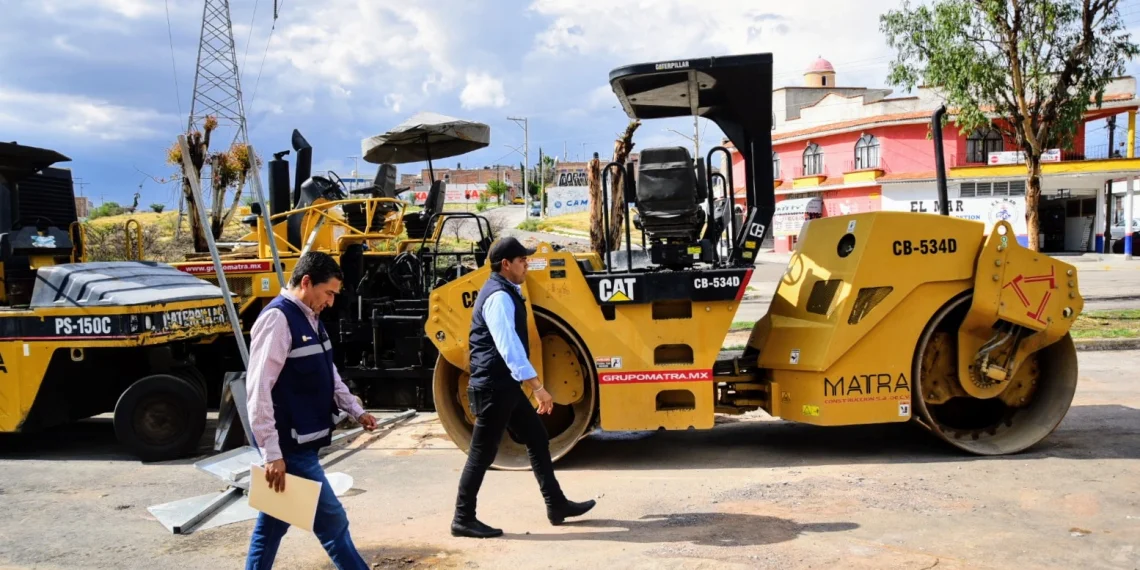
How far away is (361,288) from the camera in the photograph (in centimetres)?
838

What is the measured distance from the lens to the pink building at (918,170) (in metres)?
36.3

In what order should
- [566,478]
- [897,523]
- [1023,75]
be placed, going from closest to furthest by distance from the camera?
[897,523]
[566,478]
[1023,75]

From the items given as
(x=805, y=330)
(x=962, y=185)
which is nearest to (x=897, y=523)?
(x=805, y=330)

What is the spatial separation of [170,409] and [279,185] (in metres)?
2.99

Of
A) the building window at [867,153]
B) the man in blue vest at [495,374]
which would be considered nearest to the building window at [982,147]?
the building window at [867,153]

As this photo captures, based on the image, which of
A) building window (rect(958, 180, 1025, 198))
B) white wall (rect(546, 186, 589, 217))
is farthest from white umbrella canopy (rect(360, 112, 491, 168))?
white wall (rect(546, 186, 589, 217))

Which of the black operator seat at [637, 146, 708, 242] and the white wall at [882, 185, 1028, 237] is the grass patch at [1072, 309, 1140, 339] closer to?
the black operator seat at [637, 146, 708, 242]

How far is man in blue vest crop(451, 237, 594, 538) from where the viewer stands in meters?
4.81

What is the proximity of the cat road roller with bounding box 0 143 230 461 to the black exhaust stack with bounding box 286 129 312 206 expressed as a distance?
2.16m

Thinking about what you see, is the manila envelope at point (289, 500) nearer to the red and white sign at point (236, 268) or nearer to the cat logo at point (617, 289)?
the cat logo at point (617, 289)

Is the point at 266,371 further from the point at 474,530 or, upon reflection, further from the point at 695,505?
the point at 695,505

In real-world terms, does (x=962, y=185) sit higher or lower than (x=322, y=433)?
higher

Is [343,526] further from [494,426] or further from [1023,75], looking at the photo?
[1023,75]

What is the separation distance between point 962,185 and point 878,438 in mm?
34975
